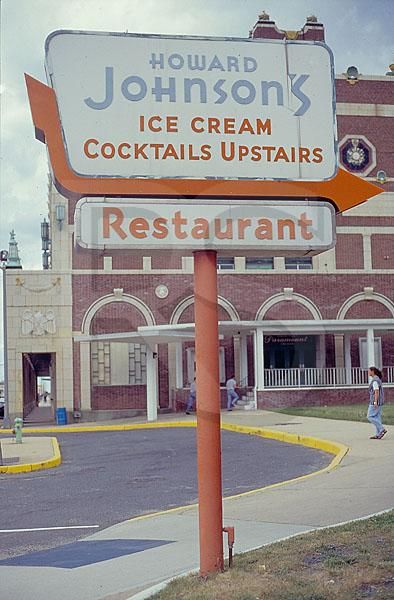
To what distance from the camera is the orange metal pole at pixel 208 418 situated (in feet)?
23.4

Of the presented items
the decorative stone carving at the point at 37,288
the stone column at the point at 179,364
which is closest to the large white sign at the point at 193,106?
the stone column at the point at 179,364

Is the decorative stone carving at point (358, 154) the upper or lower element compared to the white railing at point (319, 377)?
upper

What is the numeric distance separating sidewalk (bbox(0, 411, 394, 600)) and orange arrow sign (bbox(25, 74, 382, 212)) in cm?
315

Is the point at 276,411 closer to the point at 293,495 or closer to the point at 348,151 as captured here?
the point at 348,151

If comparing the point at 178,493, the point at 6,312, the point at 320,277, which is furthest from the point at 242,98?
the point at 320,277

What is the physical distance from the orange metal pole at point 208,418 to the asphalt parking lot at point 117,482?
10.9 ft

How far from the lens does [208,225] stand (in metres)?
7.43

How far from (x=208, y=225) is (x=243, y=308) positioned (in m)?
33.8

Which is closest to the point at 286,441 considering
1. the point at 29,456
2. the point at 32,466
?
the point at 29,456

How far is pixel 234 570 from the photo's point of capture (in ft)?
23.6

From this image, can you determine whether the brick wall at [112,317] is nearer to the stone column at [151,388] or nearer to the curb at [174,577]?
the stone column at [151,388]

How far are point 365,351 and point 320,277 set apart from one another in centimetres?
392

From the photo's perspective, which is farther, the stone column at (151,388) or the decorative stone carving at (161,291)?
the decorative stone carving at (161,291)

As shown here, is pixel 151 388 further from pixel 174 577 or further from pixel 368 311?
pixel 174 577
